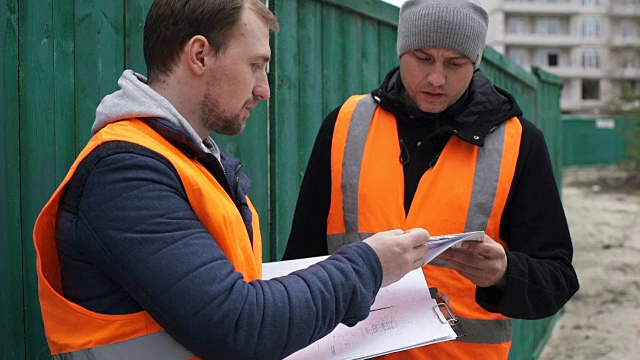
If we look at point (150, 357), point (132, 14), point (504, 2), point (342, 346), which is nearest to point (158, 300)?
point (150, 357)

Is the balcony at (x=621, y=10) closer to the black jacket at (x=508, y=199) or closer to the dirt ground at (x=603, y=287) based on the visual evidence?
the dirt ground at (x=603, y=287)

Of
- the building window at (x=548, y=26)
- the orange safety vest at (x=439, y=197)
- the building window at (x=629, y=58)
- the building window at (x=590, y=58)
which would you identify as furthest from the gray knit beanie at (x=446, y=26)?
the building window at (x=548, y=26)

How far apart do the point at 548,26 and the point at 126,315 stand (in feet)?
Answer: 235

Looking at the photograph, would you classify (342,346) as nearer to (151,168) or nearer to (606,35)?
(151,168)

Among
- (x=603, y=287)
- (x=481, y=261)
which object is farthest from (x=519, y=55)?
(x=481, y=261)

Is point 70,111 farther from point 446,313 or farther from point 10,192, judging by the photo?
point 446,313

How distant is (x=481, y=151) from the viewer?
235 cm

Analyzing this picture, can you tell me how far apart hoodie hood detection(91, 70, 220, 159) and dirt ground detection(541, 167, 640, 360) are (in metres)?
6.55

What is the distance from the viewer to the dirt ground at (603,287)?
757 cm

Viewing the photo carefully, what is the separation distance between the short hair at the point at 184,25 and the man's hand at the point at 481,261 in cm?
88

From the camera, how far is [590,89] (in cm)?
6819

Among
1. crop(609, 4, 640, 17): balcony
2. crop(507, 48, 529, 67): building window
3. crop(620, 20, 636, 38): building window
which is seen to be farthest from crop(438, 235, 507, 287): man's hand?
crop(620, 20, 636, 38): building window

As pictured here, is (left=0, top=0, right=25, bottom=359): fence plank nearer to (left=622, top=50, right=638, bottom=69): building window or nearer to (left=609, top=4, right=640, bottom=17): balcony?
(left=622, top=50, right=638, bottom=69): building window

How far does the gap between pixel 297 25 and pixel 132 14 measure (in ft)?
3.05
